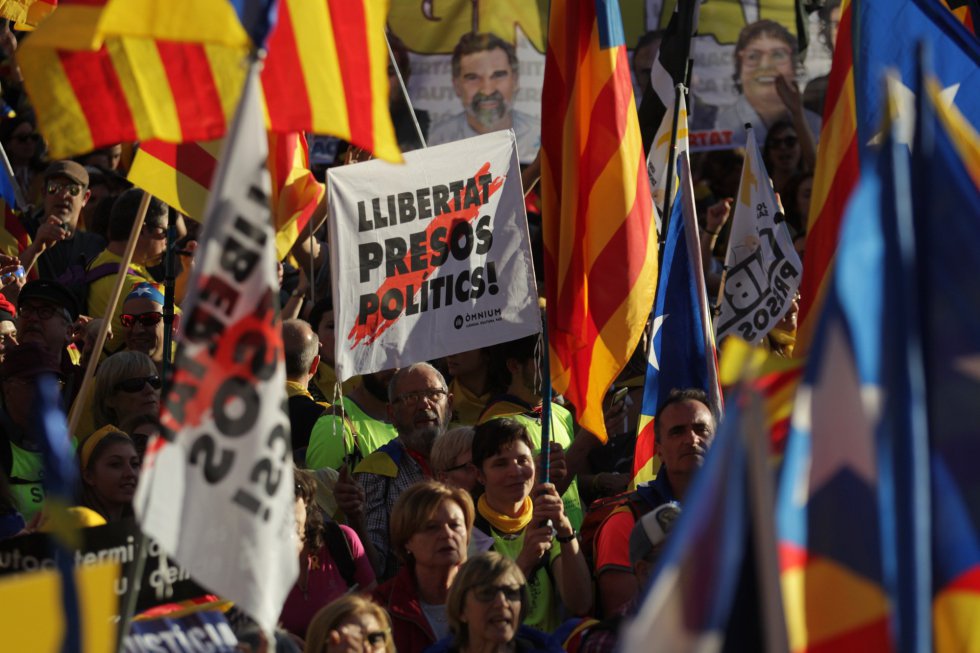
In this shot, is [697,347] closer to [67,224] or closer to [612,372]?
[612,372]

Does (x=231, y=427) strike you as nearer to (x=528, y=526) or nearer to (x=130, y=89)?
(x=130, y=89)

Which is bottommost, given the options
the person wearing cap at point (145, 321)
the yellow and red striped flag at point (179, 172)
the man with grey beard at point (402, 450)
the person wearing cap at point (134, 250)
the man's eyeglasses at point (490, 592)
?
the man's eyeglasses at point (490, 592)

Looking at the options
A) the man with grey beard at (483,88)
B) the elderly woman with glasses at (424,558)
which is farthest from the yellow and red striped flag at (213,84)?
the man with grey beard at (483,88)

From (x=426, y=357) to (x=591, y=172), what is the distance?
0.96m

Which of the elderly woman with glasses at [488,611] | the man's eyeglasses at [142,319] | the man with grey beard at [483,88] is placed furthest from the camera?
the man with grey beard at [483,88]

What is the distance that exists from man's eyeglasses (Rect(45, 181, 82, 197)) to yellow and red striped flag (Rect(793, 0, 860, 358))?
389 centimetres

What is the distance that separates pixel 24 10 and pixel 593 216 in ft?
8.16

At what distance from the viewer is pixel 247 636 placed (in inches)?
168

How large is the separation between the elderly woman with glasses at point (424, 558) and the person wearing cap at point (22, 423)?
1323mm

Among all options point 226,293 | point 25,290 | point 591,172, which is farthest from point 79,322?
point 226,293

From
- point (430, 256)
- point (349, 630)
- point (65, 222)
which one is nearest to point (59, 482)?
point (349, 630)

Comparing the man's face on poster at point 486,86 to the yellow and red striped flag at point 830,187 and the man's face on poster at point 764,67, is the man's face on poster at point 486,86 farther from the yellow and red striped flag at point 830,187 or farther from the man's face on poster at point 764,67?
the yellow and red striped flag at point 830,187

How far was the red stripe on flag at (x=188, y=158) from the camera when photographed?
224 inches

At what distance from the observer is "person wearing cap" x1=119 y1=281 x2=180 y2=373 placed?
23.7 feet
